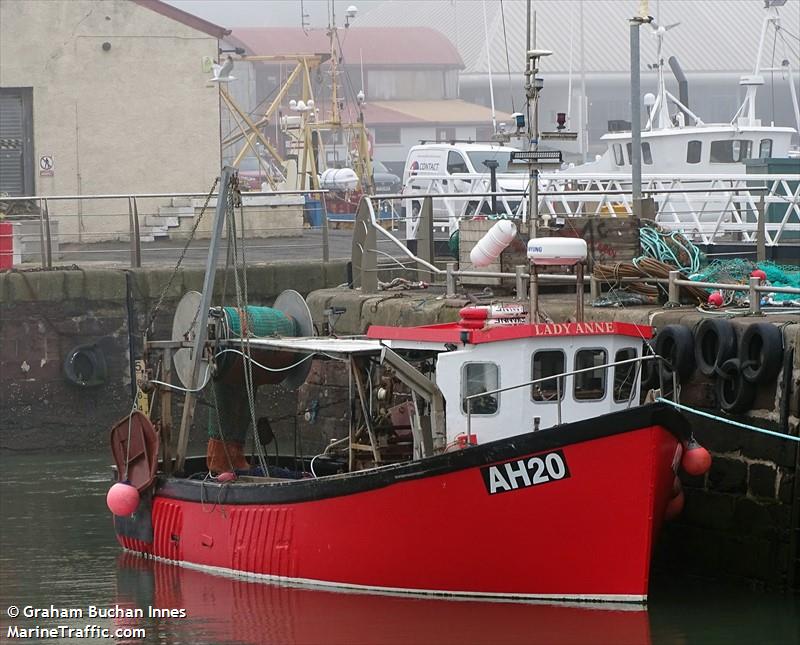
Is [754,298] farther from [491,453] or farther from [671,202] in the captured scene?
[671,202]

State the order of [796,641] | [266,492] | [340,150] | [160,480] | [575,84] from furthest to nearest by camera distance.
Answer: [575,84], [340,150], [160,480], [266,492], [796,641]

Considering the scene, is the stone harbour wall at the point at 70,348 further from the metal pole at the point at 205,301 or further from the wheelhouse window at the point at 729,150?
the wheelhouse window at the point at 729,150

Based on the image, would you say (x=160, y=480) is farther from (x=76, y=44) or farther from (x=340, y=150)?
(x=340, y=150)

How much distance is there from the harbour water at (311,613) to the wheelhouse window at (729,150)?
1466cm

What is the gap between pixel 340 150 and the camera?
67.1 metres

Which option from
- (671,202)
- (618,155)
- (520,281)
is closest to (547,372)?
(520,281)

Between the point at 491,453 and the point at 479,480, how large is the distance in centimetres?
22

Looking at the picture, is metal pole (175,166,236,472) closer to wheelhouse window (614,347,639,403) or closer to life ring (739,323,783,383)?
wheelhouse window (614,347,639,403)

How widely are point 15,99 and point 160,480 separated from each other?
16.6 metres

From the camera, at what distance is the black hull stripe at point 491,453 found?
1076 centimetres

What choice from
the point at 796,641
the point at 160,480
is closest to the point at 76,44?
the point at 160,480

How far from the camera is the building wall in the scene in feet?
93.2

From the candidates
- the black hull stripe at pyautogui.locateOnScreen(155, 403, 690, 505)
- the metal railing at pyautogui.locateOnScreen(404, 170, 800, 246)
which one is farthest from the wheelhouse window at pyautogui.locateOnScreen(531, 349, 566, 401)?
the metal railing at pyautogui.locateOnScreen(404, 170, 800, 246)

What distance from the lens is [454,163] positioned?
2931cm
